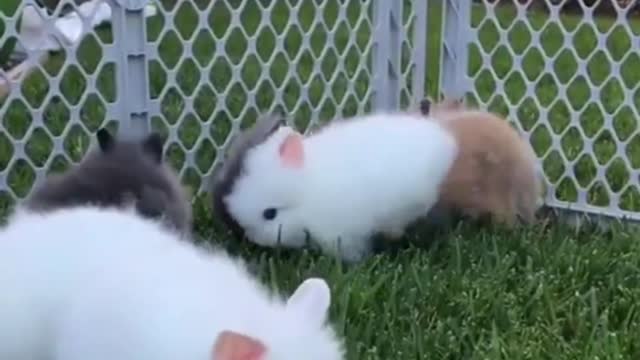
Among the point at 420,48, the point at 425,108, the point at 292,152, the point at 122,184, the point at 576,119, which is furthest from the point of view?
the point at 420,48

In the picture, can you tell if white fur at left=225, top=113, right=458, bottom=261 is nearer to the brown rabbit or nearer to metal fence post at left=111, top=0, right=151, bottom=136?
the brown rabbit

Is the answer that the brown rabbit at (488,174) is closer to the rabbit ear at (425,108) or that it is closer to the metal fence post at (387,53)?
the rabbit ear at (425,108)

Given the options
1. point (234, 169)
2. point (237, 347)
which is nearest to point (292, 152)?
point (234, 169)

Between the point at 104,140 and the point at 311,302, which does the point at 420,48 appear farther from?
the point at 311,302

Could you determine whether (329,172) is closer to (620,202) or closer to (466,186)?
(466,186)

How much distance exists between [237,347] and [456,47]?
1616mm

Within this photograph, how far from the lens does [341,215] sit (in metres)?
2.22

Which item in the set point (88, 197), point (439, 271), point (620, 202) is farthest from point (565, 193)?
point (88, 197)

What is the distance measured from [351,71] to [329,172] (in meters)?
0.73

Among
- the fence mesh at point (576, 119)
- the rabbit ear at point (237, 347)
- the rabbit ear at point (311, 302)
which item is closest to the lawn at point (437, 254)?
the fence mesh at point (576, 119)

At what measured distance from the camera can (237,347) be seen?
1197 millimetres

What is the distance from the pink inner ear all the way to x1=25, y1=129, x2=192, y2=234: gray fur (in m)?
0.19

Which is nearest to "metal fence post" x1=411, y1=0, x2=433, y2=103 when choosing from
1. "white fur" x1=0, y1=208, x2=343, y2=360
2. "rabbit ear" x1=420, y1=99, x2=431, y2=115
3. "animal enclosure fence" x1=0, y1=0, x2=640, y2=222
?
"animal enclosure fence" x1=0, y1=0, x2=640, y2=222

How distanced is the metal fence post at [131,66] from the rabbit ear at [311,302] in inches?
36.8
